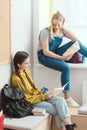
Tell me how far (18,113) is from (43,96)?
0.40 m

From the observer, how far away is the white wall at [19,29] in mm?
3125

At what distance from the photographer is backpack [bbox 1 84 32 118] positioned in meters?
2.84

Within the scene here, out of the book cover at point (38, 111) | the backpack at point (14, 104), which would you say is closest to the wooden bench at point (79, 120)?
the book cover at point (38, 111)

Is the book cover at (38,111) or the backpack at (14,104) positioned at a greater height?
the backpack at (14,104)

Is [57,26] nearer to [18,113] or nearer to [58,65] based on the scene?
[58,65]

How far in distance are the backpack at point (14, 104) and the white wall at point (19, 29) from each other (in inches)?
5.0

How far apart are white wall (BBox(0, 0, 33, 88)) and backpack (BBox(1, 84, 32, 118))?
0.13 metres

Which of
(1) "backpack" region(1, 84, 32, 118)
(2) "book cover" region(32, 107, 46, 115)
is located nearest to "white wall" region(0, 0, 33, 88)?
(1) "backpack" region(1, 84, 32, 118)

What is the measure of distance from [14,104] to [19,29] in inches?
35.5

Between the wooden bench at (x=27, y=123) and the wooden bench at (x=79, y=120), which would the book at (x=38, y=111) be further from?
the wooden bench at (x=79, y=120)

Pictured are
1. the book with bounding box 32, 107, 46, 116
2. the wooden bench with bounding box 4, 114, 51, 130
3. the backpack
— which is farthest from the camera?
the book with bounding box 32, 107, 46, 116

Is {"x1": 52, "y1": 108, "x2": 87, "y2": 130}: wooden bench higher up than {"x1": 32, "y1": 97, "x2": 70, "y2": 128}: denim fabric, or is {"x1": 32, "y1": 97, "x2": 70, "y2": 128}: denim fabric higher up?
{"x1": 32, "y1": 97, "x2": 70, "y2": 128}: denim fabric

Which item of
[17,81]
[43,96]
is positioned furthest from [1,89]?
[43,96]

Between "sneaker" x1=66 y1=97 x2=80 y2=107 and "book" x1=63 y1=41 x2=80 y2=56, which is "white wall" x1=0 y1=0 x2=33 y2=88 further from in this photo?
"sneaker" x1=66 y1=97 x2=80 y2=107
